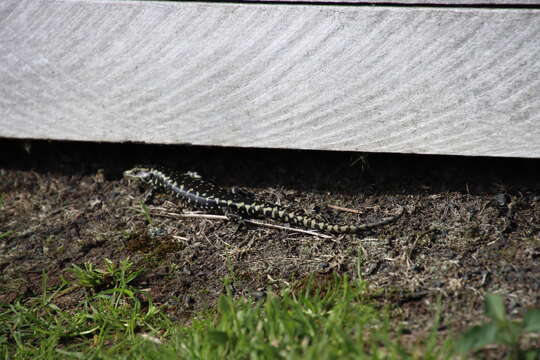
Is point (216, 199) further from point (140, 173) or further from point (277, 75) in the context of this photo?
point (277, 75)

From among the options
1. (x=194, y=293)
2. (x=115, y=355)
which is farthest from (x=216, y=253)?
(x=115, y=355)

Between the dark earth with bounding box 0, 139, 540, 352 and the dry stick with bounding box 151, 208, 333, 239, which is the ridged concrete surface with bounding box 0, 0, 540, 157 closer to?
the dark earth with bounding box 0, 139, 540, 352

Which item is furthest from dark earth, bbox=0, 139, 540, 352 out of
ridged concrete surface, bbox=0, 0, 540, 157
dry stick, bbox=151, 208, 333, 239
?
ridged concrete surface, bbox=0, 0, 540, 157

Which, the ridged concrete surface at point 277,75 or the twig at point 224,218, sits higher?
the ridged concrete surface at point 277,75

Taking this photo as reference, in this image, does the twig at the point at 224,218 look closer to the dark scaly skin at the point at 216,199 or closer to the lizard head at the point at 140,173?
the dark scaly skin at the point at 216,199

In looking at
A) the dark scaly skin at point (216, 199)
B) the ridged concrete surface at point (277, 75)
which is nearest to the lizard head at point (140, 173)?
the dark scaly skin at point (216, 199)

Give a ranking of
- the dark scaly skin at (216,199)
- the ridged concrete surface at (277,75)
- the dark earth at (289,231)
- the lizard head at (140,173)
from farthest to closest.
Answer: the lizard head at (140,173) < the dark scaly skin at (216,199) < the ridged concrete surface at (277,75) < the dark earth at (289,231)

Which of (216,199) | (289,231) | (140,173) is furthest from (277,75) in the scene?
(140,173)

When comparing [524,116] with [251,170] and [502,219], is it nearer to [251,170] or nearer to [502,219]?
[502,219]
